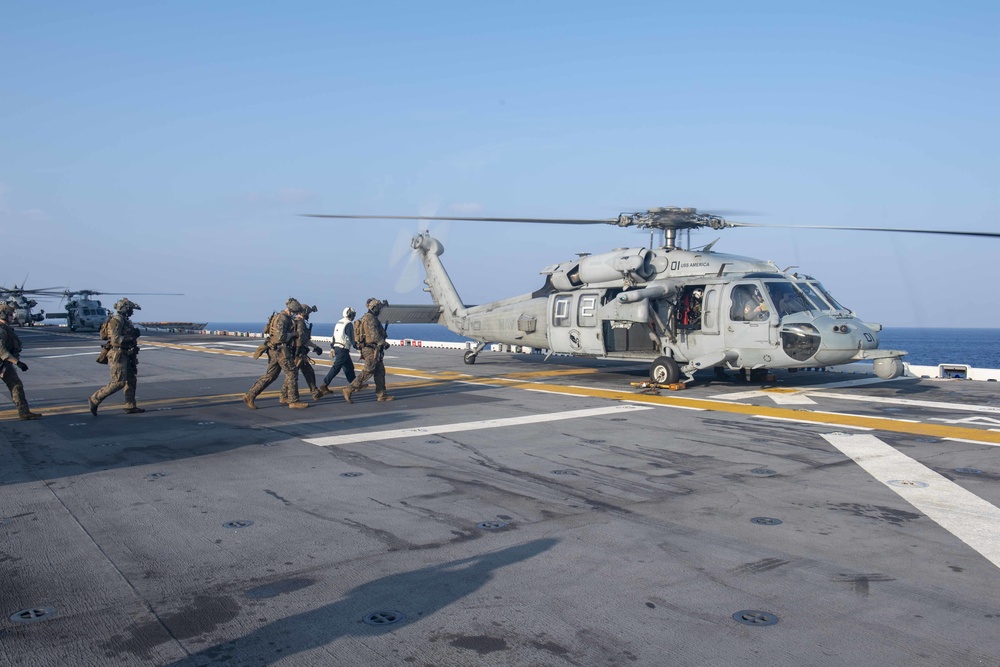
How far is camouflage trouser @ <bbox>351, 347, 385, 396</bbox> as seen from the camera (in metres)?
13.7

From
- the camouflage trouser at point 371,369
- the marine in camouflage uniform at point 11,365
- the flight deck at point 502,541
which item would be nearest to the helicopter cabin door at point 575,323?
the camouflage trouser at point 371,369

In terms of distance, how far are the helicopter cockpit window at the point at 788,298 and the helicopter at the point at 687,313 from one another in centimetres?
2

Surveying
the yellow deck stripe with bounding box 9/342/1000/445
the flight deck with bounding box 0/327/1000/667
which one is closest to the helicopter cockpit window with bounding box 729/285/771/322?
the yellow deck stripe with bounding box 9/342/1000/445

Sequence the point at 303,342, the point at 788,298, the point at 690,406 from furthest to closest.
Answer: the point at 788,298 → the point at 303,342 → the point at 690,406

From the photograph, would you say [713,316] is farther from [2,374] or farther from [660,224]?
[2,374]

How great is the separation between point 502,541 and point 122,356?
9.21 meters

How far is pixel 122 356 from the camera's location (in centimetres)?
1224

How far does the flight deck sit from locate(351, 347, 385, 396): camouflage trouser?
2097 millimetres

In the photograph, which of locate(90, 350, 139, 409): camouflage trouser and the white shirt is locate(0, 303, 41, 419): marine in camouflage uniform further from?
the white shirt

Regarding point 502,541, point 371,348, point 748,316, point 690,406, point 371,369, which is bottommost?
→ point 502,541

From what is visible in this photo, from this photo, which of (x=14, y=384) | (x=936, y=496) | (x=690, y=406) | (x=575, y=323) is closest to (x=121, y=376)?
(x=14, y=384)

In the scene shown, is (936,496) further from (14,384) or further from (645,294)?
(14,384)

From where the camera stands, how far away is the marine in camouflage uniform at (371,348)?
13.7 meters

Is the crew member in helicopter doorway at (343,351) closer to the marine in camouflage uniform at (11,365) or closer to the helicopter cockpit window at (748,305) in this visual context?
the marine in camouflage uniform at (11,365)
